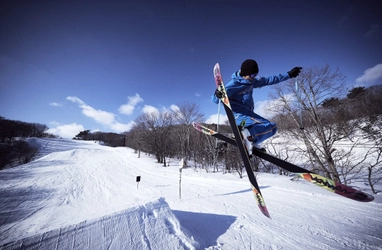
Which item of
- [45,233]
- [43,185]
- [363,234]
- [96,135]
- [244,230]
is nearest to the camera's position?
[45,233]

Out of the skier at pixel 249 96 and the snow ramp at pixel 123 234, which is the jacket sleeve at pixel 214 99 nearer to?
the skier at pixel 249 96

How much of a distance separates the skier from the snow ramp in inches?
124

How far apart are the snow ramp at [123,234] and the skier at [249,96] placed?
3.16 meters

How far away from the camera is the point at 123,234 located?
2.95m

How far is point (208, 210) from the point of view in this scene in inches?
217

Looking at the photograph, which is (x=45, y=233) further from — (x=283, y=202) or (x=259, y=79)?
(x=283, y=202)

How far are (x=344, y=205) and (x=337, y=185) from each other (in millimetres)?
6203

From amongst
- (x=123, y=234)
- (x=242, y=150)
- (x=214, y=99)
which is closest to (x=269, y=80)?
(x=214, y=99)

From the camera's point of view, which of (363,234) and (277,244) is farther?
(363,234)

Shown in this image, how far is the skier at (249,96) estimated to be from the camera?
8.27 feet

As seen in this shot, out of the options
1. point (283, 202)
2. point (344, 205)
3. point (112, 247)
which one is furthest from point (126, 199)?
point (344, 205)

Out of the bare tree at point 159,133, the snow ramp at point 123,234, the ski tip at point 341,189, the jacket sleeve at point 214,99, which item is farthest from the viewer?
the bare tree at point 159,133

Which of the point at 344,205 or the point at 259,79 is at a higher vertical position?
the point at 259,79

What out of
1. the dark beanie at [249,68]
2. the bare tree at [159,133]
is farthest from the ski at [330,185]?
the bare tree at [159,133]
